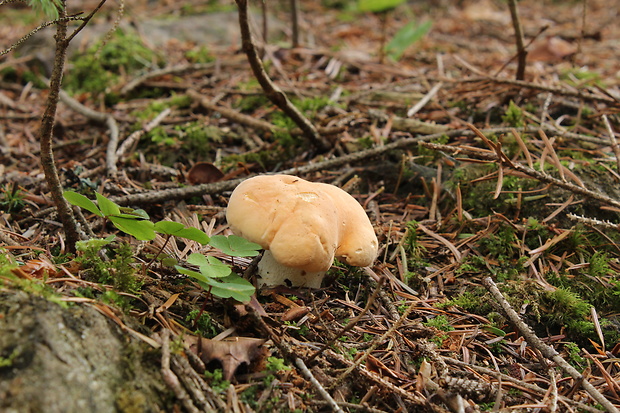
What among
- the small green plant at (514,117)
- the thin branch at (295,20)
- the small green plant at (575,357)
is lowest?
the small green plant at (575,357)

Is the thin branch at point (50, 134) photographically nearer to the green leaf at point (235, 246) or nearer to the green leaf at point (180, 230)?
the green leaf at point (180, 230)

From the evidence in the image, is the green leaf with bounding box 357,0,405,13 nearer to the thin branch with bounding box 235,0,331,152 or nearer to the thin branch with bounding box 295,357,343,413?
the thin branch with bounding box 235,0,331,152

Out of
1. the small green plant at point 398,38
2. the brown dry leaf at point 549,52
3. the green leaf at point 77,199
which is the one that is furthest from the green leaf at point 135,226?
the brown dry leaf at point 549,52

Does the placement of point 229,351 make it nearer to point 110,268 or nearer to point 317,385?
point 317,385

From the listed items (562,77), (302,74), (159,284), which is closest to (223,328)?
(159,284)

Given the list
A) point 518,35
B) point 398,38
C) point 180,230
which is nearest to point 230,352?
point 180,230

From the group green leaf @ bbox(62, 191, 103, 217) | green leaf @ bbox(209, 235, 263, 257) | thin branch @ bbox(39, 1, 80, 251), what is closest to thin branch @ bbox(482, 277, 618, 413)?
green leaf @ bbox(209, 235, 263, 257)

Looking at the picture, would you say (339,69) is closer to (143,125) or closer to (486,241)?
(143,125)
